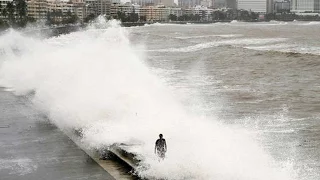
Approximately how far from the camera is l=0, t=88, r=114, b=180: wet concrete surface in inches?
482

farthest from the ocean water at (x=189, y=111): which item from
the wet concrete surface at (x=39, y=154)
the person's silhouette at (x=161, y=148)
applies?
the wet concrete surface at (x=39, y=154)

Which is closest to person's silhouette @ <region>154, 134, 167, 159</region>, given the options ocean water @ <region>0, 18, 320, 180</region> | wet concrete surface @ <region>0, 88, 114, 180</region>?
ocean water @ <region>0, 18, 320, 180</region>

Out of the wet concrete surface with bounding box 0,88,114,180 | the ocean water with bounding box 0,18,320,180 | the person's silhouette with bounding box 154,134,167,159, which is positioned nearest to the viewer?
the wet concrete surface with bounding box 0,88,114,180

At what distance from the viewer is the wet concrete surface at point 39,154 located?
1225 cm

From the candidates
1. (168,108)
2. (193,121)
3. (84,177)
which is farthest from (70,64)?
(84,177)

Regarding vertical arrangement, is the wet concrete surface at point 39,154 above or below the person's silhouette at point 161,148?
below

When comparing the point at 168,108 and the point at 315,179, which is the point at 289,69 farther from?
the point at 315,179

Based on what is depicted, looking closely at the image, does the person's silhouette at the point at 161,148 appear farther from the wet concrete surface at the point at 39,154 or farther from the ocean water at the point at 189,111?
the wet concrete surface at the point at 39,154

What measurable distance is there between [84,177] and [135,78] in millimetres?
14953

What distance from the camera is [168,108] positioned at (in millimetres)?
20547

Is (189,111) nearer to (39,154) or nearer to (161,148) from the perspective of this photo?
(39,154)

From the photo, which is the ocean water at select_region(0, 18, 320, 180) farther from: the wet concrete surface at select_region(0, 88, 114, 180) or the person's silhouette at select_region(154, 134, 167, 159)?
the wet concrete surface at select_region(0, 88, 114, 180)

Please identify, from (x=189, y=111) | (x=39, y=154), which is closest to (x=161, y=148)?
(x=39, y=154)

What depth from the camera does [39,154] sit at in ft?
45.3
